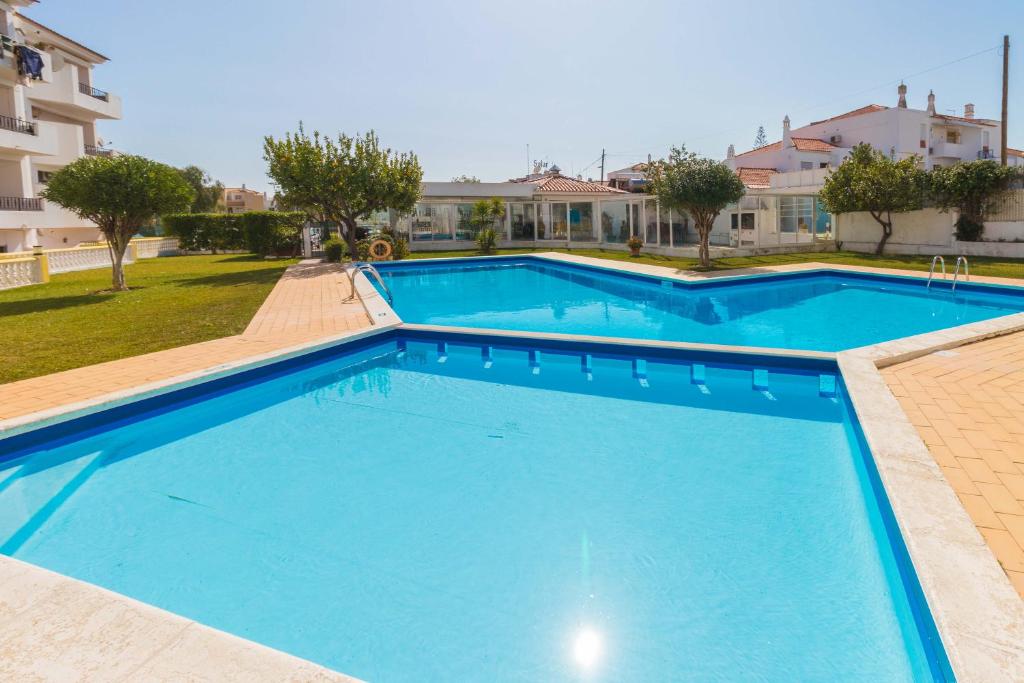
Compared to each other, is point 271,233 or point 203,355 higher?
point 271,233

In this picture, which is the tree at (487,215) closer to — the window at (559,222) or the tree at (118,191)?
the window at (559,222)

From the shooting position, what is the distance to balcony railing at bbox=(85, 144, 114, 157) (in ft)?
102

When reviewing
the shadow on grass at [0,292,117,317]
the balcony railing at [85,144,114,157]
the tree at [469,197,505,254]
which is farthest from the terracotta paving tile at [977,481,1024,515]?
the balcony railing at [85,144,114,157]

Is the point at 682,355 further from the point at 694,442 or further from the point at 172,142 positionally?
the point at 172,142

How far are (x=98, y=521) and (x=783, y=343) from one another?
8.12 m

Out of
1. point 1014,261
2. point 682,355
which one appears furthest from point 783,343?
point 1014,261

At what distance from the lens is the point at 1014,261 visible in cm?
1714

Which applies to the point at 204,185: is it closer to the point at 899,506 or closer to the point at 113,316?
the point at 113,316

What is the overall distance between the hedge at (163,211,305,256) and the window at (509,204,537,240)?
9.43 metres

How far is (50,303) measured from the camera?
12164 millimetres

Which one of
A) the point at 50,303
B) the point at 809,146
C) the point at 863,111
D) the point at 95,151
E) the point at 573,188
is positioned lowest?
the point at 50,303

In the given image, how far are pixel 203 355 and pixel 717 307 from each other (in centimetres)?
924

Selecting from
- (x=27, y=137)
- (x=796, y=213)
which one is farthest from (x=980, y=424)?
(x=27, y=137)

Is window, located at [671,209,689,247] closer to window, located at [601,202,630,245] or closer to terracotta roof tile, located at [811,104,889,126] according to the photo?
window, located at [601,202,630,245]
